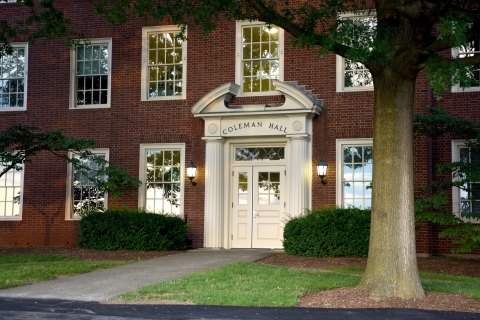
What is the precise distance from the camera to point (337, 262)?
14.0 meters

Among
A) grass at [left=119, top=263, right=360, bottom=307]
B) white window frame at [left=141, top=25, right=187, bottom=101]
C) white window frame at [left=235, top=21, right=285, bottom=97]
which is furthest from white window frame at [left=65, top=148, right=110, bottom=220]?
grass at [left=119, top=263, right=360, bottom=307]

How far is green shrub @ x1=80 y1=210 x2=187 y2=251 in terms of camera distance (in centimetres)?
1656

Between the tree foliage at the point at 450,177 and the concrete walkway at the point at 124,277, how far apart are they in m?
3.83

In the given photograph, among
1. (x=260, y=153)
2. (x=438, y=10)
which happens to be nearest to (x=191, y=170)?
(x=260, y=153)

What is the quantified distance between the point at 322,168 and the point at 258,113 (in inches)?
81.7

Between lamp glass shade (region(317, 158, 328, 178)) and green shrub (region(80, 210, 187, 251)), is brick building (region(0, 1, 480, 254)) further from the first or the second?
green shrub (region(80, 210, 187, 251))

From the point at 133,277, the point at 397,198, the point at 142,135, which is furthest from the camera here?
the point at 142,135

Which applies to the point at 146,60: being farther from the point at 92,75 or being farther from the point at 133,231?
the point at 133,231

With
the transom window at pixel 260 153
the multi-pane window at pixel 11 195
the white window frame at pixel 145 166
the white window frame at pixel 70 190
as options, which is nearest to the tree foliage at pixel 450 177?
the transom window at pixel 260 153

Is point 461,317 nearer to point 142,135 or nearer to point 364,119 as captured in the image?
point 364,119

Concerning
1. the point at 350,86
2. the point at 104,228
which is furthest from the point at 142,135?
the point at 350,86

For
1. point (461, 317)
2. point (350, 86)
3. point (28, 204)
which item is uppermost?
point (350, 86)

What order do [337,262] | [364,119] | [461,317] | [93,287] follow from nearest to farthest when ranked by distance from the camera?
[461,317] < [93,287] < [337,262] < [364,119]

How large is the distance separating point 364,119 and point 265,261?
4.69 meters
